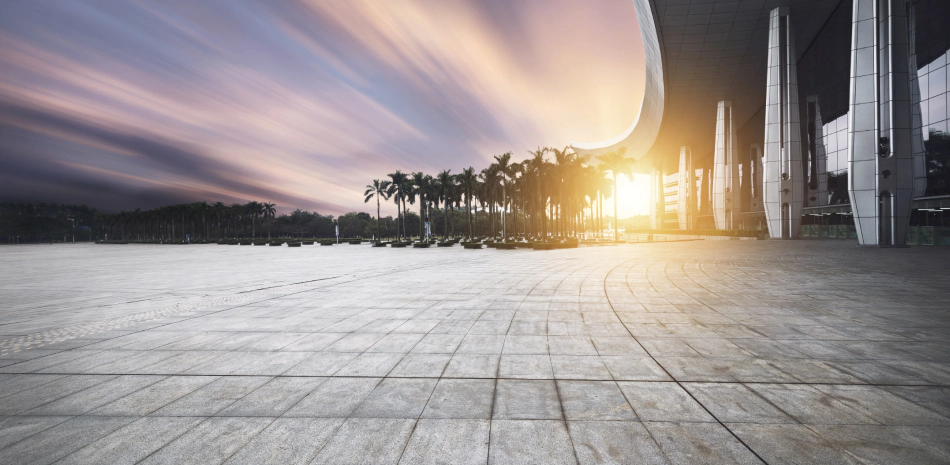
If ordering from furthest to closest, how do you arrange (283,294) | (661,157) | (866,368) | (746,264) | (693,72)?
A: (661,157) → (693,72) → (746,264) → (283,294) → (866,368)

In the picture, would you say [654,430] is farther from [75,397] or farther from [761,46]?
[761,46]

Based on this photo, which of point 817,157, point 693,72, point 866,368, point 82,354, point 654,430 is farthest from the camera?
point 693,72

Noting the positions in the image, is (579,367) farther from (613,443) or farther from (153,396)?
(153,396)

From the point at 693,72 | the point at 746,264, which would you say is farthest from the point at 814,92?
the point at 746,264

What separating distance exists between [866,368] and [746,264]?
582 inches

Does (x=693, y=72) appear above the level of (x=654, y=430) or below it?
above

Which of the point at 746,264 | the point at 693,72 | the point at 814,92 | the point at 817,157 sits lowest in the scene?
the point at 746,264

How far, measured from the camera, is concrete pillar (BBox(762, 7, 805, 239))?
39.6 meters

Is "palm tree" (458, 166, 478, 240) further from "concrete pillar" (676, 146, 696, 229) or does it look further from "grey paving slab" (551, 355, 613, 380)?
"grey paving slab" (551, 355, 613, 380)

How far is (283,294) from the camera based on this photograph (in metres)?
11.8

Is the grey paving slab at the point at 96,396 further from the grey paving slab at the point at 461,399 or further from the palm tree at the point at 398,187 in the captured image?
the palm tree at the point at 398,187

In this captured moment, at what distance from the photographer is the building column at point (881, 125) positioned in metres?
25.6

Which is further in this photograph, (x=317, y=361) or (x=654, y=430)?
(x=317, y=361)

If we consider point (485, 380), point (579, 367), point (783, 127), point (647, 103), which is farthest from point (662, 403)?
point (647, 103)
